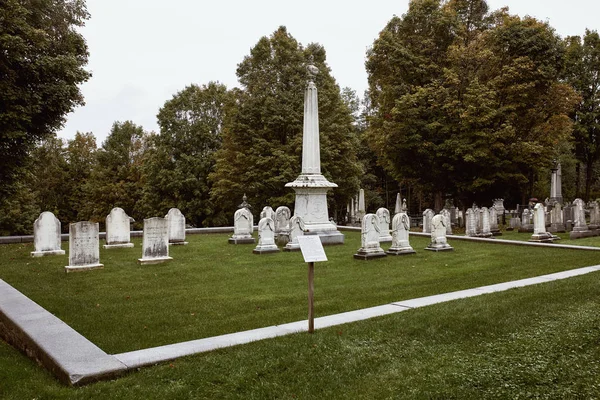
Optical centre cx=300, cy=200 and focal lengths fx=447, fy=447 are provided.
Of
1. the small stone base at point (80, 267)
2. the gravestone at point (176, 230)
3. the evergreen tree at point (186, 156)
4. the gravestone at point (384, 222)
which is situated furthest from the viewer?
the evergreen tree at point (186, 156)

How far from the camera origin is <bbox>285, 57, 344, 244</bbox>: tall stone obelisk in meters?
16.3

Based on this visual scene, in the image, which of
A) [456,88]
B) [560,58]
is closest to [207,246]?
[456,88]

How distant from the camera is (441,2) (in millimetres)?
31391

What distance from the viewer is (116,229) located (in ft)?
51.0

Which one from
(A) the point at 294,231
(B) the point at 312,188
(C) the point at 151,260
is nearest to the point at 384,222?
(B) the point at 312,188

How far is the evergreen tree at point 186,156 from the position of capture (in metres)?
32.9

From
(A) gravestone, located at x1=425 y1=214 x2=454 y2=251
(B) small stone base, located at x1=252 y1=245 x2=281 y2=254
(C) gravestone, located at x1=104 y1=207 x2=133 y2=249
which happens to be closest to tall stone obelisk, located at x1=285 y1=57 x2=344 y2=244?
(B) small stone base, located at x1=252 y1=245 x2=281 y2=254

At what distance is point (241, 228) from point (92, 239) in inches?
262

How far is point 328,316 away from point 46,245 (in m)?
10.9

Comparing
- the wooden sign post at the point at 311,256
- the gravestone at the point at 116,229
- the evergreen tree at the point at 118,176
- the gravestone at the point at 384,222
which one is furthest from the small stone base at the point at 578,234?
the evergreen tree at the point at 118,176

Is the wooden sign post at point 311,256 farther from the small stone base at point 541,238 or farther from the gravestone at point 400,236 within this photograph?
the small stone base at point 541,238

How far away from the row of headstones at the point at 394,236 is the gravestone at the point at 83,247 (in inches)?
285

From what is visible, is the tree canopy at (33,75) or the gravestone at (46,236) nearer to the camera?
the tree canopy at (33,75)

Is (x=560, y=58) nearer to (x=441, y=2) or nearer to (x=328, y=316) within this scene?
(x=441, y=2)
